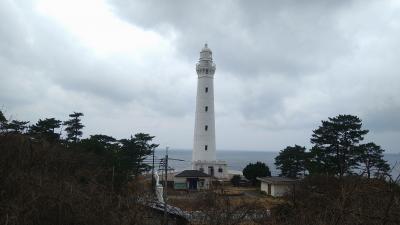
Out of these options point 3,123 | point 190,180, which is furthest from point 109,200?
point 190,180

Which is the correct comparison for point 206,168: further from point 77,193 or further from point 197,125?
point 77,193

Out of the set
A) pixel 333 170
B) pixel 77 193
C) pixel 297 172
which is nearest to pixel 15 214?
pixel 77 193

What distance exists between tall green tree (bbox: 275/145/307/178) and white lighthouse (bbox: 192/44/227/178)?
6540 millimetres

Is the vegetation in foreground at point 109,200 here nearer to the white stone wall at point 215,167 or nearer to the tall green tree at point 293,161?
the white stone wall at point 215,167

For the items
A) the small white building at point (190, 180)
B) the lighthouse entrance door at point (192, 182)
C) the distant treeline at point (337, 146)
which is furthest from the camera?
the lighthouse entrance door at point (192, 182)

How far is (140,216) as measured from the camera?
848cm

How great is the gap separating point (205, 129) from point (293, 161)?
10.0 m

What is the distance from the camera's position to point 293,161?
41.3 meters

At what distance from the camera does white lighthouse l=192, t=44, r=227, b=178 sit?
41250mm

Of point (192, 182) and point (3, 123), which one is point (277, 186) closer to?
point (192, 182)

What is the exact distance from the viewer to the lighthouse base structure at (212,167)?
1623 inches

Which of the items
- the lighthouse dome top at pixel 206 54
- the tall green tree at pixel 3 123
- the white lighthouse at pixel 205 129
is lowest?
the tall green tree at pixel 3 123

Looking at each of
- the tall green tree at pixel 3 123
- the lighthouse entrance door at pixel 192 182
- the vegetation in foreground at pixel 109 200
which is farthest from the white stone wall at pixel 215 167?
the tall green tree at pixel 3 123

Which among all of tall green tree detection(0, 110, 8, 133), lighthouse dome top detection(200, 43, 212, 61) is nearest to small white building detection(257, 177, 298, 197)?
lighthouse dome top detection(200, 43, 212, 61)
